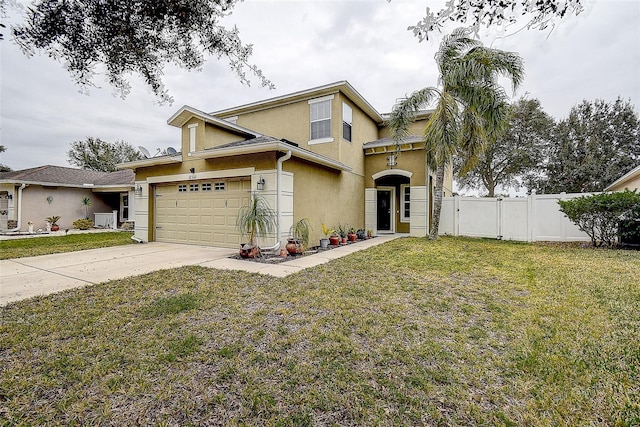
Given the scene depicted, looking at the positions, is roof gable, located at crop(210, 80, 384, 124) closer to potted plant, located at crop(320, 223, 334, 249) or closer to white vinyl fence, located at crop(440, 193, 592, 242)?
potted plant, located at crop(320, 223, 334, 249)

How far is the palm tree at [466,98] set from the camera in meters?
9.69

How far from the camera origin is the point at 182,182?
1041 cm

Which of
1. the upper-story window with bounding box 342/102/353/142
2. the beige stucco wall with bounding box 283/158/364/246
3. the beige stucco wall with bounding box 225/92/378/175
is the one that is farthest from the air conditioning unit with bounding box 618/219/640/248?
the upper-story window with bounding box 342/102/353/142

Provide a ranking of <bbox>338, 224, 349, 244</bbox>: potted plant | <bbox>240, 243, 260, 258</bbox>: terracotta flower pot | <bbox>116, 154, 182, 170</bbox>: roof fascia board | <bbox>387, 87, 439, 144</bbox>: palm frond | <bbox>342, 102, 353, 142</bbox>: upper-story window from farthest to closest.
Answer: <bbox>342, 102, 353, 142</bbox>: upper-story window, <bbox>387, 87, 439, 144</bbox>: palm frond, <bbox>338, 224, 349, 244</bbox>: potted plant, <bbox>116, 154, 182, 170</bbox>: roof fascia board, <bbox>240, 243, 260, 258</bbox>: terracotta flower pot

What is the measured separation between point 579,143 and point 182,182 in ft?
83.5

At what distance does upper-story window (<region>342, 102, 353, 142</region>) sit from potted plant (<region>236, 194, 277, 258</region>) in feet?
15.9

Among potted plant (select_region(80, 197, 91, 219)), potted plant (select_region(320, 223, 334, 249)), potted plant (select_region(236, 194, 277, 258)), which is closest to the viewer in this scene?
potted plant (select_region(236, 194, 277, 258))

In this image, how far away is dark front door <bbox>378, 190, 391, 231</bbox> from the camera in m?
14.0

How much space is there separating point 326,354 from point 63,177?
→ 2172cm

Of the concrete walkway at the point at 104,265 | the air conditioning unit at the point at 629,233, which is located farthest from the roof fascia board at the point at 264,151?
the air conditioning unit at the point at 629,233

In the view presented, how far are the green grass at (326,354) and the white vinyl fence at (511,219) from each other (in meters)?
6.50

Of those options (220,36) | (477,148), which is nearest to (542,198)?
(477,148)

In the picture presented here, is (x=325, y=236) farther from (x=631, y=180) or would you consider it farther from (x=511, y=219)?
(x=631, y=180)

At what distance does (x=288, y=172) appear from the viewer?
8.46 metres
